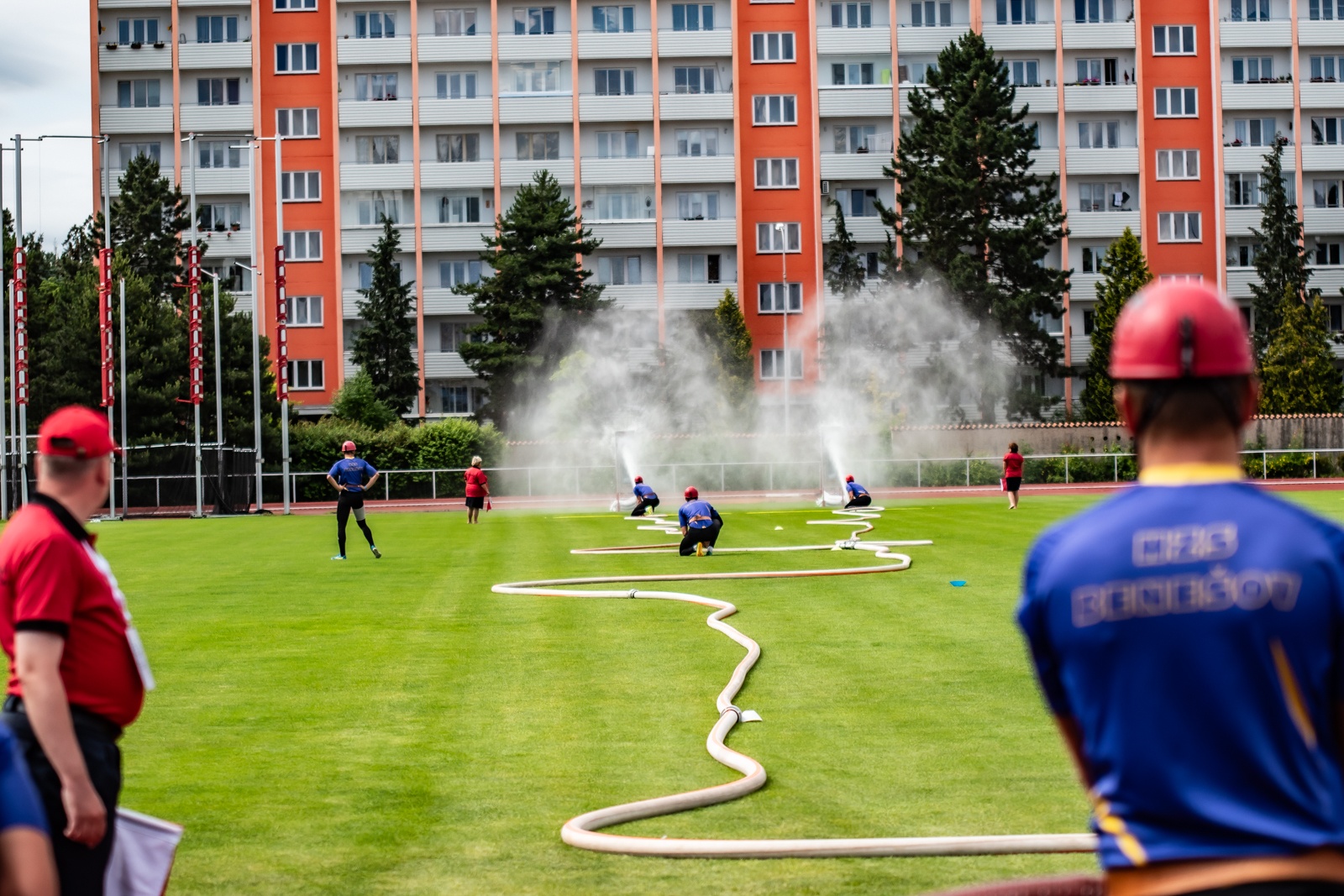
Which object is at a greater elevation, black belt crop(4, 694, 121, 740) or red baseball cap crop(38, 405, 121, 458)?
red baseball cap crop(38, 405, 121, 458)

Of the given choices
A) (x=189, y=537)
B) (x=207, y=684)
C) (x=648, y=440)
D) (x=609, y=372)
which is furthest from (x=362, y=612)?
(x=609, y=372)

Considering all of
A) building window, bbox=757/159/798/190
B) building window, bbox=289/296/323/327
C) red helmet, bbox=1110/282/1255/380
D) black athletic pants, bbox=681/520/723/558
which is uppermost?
building window, bbox=757/159/798/190

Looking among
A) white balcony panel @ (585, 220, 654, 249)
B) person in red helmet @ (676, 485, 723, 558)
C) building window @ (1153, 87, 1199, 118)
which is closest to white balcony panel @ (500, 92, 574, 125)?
white balcony panel @ (585, 220, 654, 249)

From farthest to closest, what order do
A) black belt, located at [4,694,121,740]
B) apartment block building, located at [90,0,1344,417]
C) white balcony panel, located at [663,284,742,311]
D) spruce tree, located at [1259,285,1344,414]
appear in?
white balcony panel, located at [663,284,742,311] → apartment block building, located at [90,0,1344,417] → spruce tree, located at [1259,285,1344,414] → black belt, located at [4,694,121,740]

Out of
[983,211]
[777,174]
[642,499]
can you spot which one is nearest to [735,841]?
[642,499]

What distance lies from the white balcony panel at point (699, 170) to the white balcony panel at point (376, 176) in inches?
560

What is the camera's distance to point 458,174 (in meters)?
83.6

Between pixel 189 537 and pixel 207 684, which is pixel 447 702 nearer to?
pixel 207 684

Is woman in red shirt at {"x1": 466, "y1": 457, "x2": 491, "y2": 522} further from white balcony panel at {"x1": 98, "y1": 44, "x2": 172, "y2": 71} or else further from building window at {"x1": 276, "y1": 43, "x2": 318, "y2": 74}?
white balcony panel at {"x1": 98, "y1": 44, "x2": 172, "y2": 71}

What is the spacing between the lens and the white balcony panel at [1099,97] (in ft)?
274

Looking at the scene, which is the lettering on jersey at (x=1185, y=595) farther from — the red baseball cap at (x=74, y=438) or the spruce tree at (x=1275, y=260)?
the spruce tree at (x=1275, y=260)

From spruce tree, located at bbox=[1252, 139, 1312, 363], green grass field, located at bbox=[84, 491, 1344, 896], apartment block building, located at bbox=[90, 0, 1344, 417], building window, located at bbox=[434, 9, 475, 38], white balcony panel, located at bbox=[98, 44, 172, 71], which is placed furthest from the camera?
building window, located at bbox=[434, 9, 475, 38]

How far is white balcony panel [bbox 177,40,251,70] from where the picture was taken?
83.3m

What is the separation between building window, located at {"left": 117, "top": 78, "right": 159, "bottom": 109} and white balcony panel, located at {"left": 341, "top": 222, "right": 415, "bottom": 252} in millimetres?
12884
